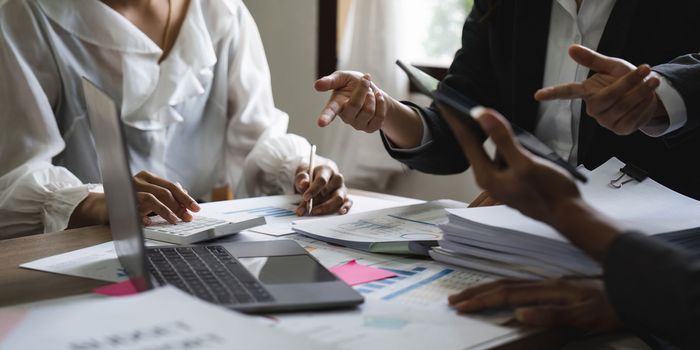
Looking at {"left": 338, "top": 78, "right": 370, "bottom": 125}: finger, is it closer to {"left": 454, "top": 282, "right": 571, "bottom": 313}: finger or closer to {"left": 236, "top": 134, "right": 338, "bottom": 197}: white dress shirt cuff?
{"left": 236, "top": 134, "right": 338, "bottom": 197}: white dress shirt cuff

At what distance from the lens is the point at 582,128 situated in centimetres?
138

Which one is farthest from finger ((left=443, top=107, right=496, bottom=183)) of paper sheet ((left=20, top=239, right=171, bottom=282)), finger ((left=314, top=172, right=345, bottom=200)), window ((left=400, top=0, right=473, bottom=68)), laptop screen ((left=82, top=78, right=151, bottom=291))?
window ((left=400, top=0, right=473, bottom=68))

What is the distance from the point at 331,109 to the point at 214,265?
439 millimetres

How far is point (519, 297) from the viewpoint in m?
0.77

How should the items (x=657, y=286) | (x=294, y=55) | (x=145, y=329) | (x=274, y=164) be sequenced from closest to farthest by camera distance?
1. (x=145, y=329)
2. (x=657, y=286)
3. (x=274, y=164)
4. (x=294, y=55)

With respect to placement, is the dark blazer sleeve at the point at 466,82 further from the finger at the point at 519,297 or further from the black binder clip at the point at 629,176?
the finger at the point at 519,297

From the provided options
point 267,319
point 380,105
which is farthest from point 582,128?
point 267,319

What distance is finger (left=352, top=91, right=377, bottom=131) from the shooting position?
1.31m

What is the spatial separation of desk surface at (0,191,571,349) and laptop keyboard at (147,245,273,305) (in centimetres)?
9

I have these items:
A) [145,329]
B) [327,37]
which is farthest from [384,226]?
[327,37]

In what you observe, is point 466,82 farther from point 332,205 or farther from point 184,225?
point 184,225

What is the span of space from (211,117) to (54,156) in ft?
1.40

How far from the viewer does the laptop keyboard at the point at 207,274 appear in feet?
2.56

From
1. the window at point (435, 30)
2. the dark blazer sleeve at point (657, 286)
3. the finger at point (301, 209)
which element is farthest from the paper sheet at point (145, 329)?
the window at point (435, 30)
